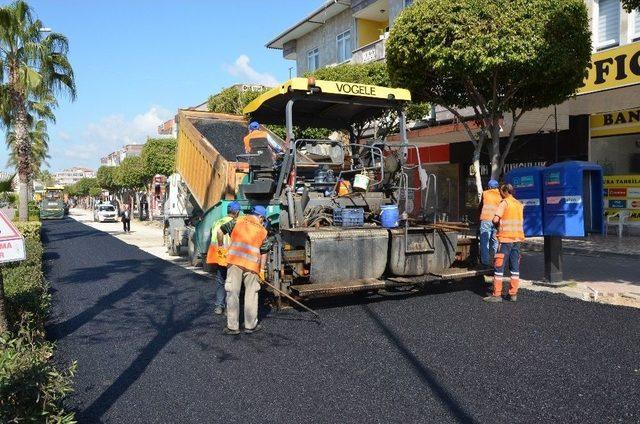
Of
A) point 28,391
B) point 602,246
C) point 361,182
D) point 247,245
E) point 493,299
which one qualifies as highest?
point 361,182

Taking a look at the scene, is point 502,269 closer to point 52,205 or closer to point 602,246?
point 602,246

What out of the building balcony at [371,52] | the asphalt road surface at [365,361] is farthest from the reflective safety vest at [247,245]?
the building balcony at [371,52]

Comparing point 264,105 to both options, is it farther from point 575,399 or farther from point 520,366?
point 575,399

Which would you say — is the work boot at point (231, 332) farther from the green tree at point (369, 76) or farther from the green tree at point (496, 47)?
the green tree at point (369, 76)

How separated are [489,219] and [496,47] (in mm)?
3200

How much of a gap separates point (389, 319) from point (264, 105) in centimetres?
339

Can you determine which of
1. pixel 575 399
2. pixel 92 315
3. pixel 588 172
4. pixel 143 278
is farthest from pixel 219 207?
pixel 575 399

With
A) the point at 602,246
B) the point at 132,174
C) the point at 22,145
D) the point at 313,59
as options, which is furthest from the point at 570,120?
the point at 132,174

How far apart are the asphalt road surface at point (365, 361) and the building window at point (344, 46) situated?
18564mm

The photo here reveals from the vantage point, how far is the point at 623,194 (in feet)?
49.3

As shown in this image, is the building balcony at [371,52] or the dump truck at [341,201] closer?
the dump truck at [341,201]

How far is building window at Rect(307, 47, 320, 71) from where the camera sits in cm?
2702

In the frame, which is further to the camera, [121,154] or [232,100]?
[121,154]

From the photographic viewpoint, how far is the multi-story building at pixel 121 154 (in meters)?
98.9
